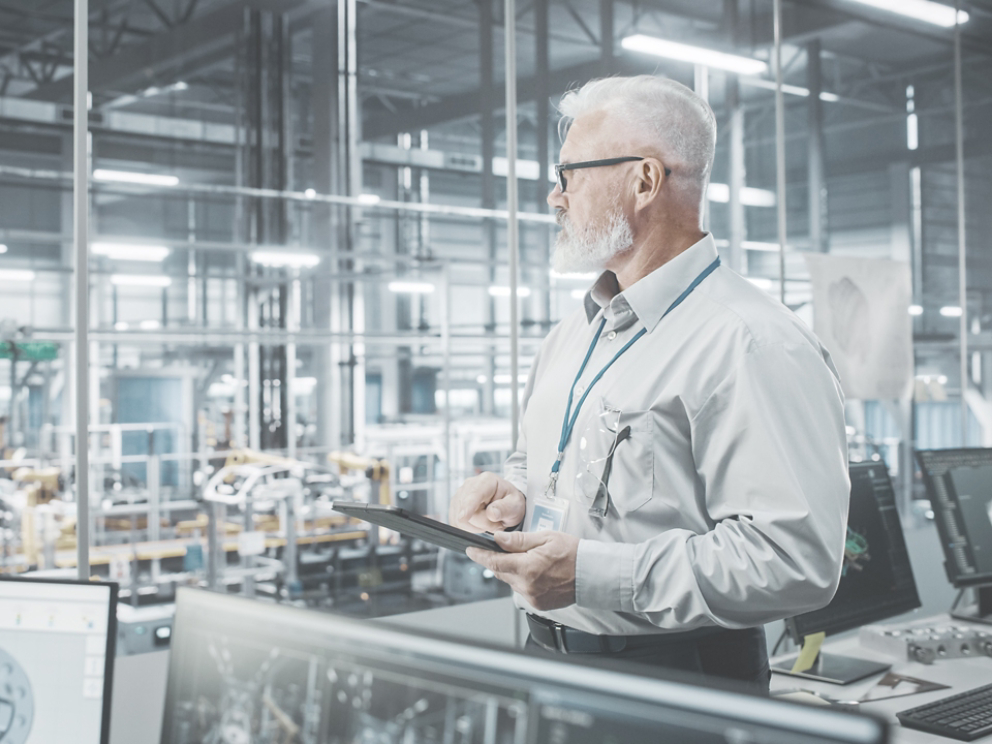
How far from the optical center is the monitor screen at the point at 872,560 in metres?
1.98

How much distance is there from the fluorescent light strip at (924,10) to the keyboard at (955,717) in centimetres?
304

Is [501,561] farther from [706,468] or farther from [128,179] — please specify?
[128,179]

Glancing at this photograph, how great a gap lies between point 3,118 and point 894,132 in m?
12.3

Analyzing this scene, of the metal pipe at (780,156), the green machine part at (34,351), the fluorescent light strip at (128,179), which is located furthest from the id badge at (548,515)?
the green machine part at (34,351)

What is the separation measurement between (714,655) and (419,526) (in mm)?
517

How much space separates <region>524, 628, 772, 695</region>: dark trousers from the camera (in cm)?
136

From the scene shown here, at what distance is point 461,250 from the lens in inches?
680

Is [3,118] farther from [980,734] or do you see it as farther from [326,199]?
[980,734]

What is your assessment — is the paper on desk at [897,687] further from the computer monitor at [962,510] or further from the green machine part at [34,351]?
the green machine part at [34,351]

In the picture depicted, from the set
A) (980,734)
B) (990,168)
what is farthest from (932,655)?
(990,168)

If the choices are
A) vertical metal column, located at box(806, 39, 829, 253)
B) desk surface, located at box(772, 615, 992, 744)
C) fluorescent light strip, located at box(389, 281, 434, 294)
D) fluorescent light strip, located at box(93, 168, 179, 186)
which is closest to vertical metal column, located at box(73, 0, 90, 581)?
desk surface, located at box(772, 615, 992, 744)

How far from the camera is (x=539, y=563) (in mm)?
1254

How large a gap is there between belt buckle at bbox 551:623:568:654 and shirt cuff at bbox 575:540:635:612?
0.59 feet

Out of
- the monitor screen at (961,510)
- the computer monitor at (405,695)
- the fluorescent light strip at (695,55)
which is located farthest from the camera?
the fluorescent light strip at (695,55)
